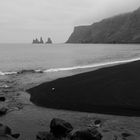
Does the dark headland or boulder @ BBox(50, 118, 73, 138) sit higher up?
the dark headland

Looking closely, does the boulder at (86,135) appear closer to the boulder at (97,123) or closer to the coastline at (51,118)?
the coastline at (51,118)

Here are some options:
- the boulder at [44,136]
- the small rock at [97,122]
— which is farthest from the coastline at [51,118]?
the boulder at [44,136]

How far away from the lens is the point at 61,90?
67.4 feet

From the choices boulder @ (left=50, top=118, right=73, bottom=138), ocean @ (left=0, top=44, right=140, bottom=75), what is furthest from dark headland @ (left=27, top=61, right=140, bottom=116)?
ocean @ (left=0, top=44, right=140, bottom=75)

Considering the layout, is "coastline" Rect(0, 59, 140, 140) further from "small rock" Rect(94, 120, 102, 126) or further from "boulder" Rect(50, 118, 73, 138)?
"boulder" Rect(50, 118, 73, 138)

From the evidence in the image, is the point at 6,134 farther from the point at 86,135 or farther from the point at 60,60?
the point at 60,60

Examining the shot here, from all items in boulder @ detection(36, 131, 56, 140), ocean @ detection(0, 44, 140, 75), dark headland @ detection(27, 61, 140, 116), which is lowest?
boulder @ detection(36, 131, 56, 140)

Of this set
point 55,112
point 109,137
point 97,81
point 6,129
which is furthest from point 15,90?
point 109,137

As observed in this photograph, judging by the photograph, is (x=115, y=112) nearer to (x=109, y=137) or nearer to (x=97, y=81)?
(x=109, y=137)

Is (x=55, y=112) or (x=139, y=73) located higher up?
(x=139, y=73)

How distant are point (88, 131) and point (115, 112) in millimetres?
4269

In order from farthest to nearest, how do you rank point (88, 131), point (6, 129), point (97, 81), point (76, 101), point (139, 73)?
point (139, 73) → point (97, 81) → point (76, 101) → point (6, 129) → point (88, 131)

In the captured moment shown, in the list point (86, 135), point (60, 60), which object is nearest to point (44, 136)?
point (86, 135)

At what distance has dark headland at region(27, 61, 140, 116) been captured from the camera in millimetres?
15914
